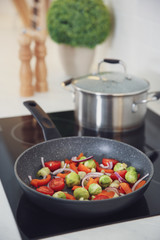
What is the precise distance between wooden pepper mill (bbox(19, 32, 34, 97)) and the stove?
231 mm

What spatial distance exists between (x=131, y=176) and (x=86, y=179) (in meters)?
0.11

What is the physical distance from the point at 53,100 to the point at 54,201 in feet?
2.96

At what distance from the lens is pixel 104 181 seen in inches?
33.1

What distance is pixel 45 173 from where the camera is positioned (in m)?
0.90

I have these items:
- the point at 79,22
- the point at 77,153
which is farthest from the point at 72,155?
the point at 79,22

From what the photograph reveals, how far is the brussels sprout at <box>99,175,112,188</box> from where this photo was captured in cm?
84

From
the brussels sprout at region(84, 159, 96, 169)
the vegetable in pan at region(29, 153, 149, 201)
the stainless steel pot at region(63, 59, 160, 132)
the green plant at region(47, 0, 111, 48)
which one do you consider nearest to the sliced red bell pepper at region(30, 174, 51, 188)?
the vegetable in pan at region(29, 153, 149, 201)

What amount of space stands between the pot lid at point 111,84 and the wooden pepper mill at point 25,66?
0.34 m

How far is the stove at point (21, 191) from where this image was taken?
73cm

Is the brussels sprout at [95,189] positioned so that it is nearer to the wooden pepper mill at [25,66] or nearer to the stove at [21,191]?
the stove at [21,191]

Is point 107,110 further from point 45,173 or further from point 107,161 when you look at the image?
point 45,173

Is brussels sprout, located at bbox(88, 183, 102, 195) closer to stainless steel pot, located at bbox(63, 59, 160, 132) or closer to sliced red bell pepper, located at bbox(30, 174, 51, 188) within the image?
sliced red bell pepper, located at bbox(30, 174, 51, 188)

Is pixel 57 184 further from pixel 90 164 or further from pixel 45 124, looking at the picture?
pixel 45 124

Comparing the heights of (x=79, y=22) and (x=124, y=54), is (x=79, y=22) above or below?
above
